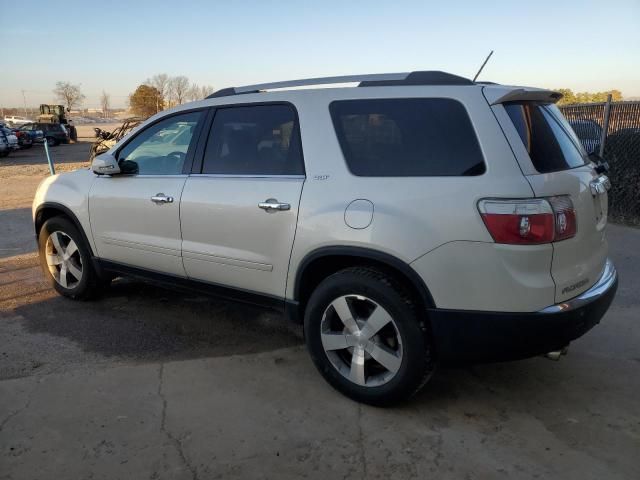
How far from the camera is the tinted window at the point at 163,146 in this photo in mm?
4027

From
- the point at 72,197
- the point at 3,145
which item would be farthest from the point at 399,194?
the point at 3,145

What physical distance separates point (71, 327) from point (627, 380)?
4047 millimetres

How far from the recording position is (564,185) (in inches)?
110

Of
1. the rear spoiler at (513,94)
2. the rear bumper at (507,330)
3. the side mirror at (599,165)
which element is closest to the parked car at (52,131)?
the side mirror at (599,165)

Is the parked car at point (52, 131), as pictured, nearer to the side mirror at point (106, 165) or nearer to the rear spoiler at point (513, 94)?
the side mirror at point (106, 165)

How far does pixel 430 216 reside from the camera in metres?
2.77

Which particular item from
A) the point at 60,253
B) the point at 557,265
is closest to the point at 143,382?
the point at 60,253

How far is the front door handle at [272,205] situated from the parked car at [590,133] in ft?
22.5

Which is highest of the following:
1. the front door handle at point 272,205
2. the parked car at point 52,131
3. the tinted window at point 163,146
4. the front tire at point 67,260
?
the tinted window at point 163,146

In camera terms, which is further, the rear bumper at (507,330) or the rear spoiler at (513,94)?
the rear spoiler at (513,94)

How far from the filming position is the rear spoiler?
2842 mm

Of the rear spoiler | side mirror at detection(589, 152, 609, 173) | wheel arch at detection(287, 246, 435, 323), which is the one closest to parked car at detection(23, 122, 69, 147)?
wheel arch at detection(287, 246, 435, 323)

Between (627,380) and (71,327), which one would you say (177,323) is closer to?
(71,327)

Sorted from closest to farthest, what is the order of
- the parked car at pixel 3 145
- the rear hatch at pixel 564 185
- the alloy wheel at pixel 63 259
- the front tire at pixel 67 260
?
the rear hatch at pixel 564 185 < the front tire at pixel 67 260 < the alloy wheel at pixel 63 259 < the parked car at pixel 3 145
